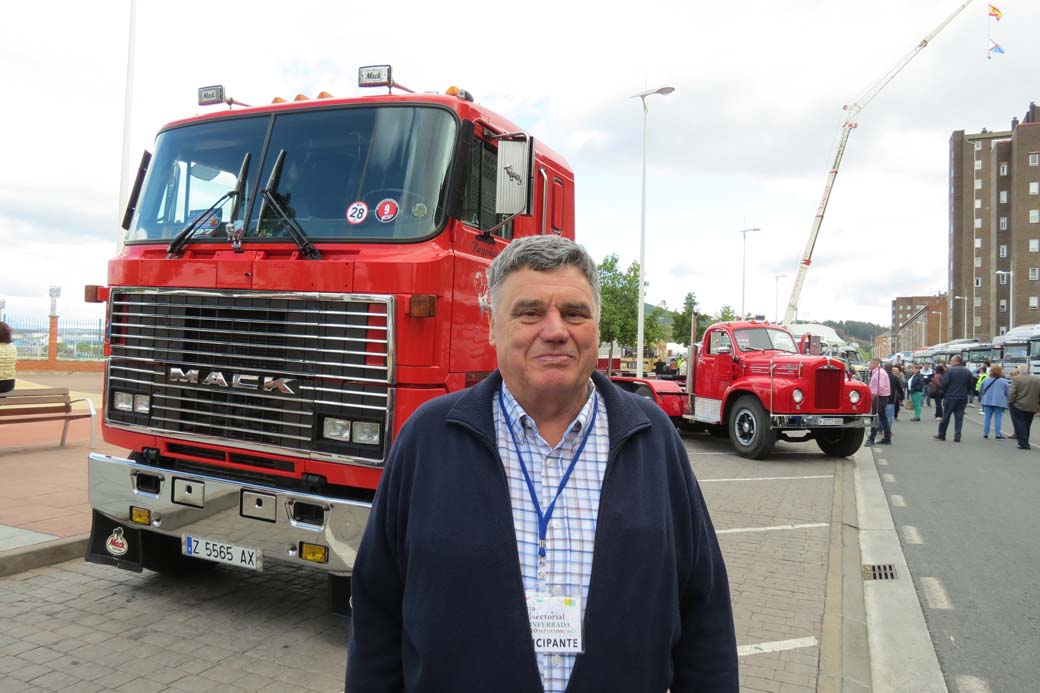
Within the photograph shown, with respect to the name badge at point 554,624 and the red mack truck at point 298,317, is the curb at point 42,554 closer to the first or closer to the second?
the red mack truck at point 298,317

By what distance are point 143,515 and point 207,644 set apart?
32.5 inches

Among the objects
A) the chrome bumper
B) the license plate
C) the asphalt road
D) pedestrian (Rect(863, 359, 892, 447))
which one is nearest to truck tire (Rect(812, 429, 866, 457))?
the asphalt road

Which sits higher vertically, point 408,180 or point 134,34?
point 134,34

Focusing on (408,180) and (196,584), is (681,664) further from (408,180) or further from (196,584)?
(196,584)

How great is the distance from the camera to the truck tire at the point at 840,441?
13.6 meters

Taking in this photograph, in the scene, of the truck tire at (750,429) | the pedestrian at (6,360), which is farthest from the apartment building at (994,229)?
the pedestrian at (6,360)

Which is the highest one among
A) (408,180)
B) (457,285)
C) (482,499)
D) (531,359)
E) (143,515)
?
(408,180)

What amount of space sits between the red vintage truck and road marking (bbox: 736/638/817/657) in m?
8.50

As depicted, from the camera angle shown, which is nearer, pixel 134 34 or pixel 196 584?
pixel 196 584

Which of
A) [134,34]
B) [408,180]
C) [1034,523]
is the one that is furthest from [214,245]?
[134,34]

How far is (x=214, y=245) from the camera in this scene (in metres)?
4.53

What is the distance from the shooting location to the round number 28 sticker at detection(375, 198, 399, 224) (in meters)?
4.26

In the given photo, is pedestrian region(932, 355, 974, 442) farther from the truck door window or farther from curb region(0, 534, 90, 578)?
curb region(0, 534, 90, 578)

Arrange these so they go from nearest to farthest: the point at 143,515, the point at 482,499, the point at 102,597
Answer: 1. the point at 482,499
2. the point at 143,515
3. the point at 102,597
